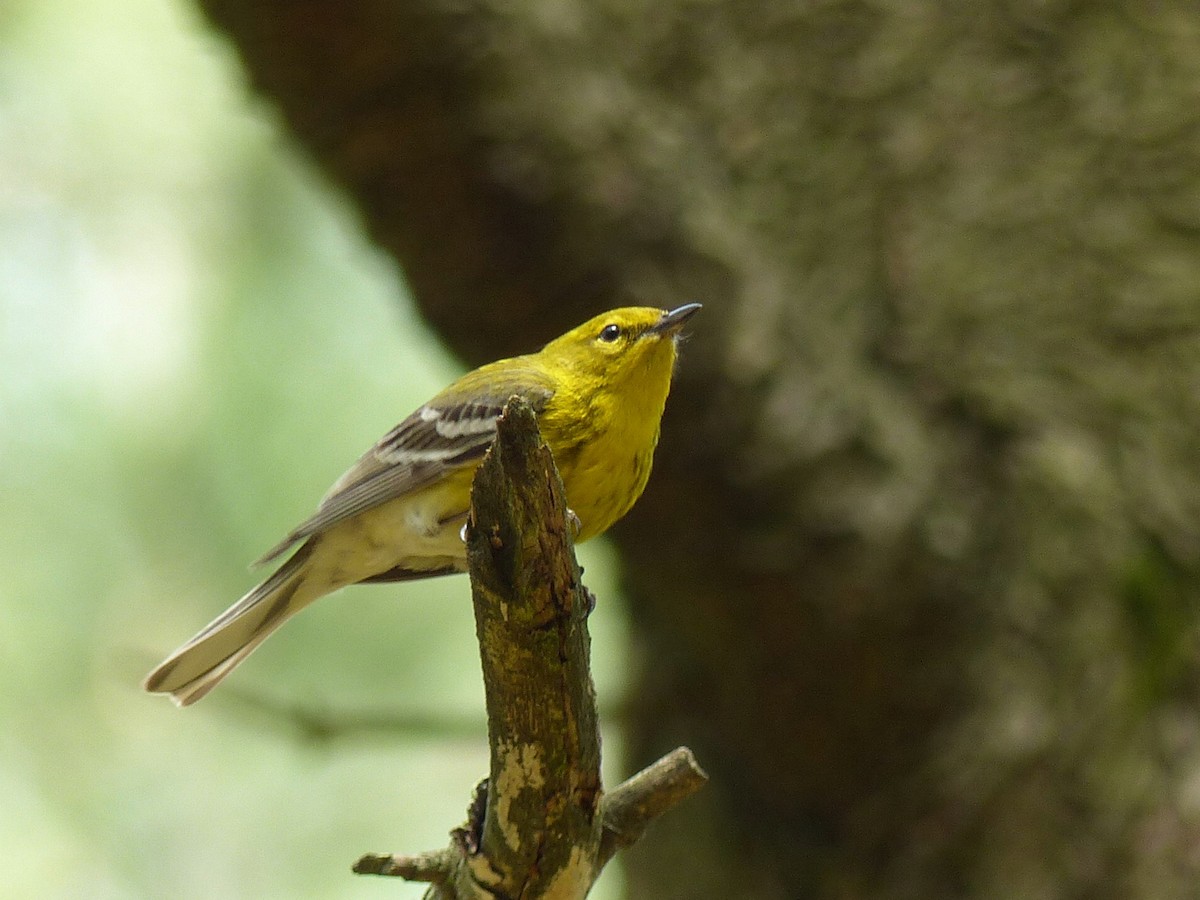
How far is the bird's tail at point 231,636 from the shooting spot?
359cm

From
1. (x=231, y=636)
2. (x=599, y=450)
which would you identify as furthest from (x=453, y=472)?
(x=231, y=636)

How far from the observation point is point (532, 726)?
2201mm

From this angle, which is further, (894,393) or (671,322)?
(894,393)

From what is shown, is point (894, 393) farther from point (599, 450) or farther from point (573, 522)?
point (573, 522)

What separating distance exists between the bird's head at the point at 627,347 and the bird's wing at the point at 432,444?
0.48 feet

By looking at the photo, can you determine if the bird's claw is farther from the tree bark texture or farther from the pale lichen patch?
the tree bark texture

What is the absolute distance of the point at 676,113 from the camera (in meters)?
4.98

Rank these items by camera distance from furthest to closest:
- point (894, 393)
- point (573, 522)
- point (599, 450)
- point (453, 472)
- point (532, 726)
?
point (894, 393) → point (453, 472) → point (599, 450) → point (573, 522) → point (532, 726)

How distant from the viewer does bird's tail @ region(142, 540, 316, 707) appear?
141 inches

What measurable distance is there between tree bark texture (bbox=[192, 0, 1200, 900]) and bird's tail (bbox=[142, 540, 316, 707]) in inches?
40.9

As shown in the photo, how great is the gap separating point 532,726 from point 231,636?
1845 mm

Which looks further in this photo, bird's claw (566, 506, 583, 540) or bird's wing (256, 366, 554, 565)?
bird's wing (256, 366, 554, 565)

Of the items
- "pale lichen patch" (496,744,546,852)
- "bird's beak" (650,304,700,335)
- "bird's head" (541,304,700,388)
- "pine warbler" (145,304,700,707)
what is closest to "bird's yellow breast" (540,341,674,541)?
"pine warbler" (145,304,700,707)

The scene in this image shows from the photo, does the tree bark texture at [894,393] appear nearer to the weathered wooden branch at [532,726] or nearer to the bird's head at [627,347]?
the bird's head at [627,347]
